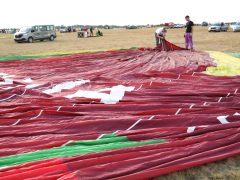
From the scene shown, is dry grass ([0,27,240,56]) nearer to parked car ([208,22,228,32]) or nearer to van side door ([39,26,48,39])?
van side door ([39,26,48,39])

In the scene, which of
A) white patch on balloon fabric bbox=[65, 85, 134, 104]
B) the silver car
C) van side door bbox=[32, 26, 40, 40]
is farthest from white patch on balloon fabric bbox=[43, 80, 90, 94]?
van side door bbox=[32, 26, 40, 40]

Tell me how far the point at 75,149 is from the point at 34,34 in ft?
80.2

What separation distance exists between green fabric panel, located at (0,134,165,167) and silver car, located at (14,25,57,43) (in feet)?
77.6

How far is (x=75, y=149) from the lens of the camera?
Result: 3.05 m

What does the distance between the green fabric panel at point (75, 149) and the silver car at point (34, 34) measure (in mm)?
23639

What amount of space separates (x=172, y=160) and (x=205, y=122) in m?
1.14

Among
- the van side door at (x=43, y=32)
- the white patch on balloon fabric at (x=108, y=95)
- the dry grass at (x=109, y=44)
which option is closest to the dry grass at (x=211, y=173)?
the white patch on balloon fabric at (x=108, y=95)

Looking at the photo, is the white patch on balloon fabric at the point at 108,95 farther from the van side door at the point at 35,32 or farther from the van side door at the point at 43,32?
the van side door at the point at 43,32

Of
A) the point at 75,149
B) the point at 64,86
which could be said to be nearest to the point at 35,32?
the point at 64,86

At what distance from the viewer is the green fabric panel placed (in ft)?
9.46

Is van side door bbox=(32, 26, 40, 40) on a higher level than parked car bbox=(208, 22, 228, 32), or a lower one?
lower

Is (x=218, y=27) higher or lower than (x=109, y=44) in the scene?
higher

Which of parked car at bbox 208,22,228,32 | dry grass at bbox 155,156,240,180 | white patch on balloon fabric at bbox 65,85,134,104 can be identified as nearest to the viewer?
dry grass at bbox 155,156,240,180

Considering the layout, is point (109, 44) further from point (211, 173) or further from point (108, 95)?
point (211, 173)
